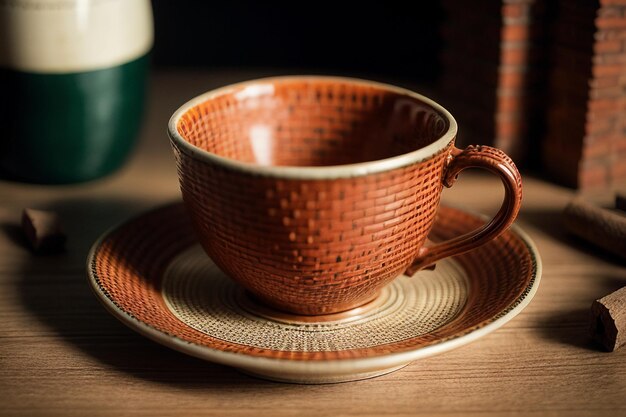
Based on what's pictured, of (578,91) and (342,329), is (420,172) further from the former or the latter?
(578,91)

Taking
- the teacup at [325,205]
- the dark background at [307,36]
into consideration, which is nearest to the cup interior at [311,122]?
the teacup at [325,205]

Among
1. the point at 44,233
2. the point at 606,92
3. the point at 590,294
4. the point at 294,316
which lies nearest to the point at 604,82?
the point at 606,92

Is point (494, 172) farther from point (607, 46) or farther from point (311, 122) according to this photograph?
point (607, 46)

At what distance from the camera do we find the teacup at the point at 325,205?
0.42m

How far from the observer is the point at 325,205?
0.42 meters

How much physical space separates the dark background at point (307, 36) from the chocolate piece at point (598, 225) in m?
0.54

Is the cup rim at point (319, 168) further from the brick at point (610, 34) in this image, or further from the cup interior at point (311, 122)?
the brick at point (610, 34)

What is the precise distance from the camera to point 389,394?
0.44 m

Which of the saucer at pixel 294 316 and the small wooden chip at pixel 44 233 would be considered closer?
the saucer at pixel 294 316

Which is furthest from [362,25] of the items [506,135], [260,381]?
[260,381]

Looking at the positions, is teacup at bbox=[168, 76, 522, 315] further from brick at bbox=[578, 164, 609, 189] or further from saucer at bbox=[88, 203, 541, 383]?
brick at bbox=[578, 164, 609, 189]

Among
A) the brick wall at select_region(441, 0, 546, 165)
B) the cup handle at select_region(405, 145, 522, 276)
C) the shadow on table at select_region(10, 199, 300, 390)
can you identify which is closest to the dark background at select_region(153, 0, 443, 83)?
the brick wall at select_region(441, 0, 546, 165)

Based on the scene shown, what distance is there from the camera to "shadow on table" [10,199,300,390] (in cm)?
45

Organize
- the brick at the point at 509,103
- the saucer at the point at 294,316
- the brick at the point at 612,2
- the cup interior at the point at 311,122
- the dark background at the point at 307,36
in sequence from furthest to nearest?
1. the dark background at the point at 307,36
2. the brick at the point at 509,103
3. the brick at the point at 612,2
4. the cup interior at the point at 311,122
5. the saucer at the point at 294,316
